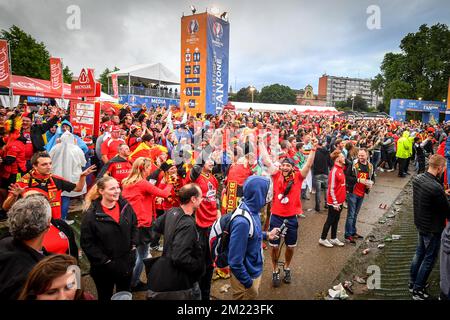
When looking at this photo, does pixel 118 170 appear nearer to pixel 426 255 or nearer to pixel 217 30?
pixel 426 255

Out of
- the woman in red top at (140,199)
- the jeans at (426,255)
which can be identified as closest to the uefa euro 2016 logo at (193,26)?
the woman in red top at (140,199)

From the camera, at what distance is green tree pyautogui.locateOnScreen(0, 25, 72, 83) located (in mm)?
34375

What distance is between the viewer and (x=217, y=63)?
1580cm

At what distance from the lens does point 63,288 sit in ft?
5.13

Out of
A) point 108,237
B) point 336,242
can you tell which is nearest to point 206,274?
point 108,237

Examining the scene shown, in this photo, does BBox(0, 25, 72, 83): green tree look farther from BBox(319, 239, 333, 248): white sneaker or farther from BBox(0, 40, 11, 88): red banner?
BBox(319, 239, 333, 248): white sneaker

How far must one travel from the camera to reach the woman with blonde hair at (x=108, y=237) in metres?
2.72

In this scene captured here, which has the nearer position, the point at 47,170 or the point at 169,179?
the point at 47,170

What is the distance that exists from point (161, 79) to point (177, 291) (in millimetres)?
26690

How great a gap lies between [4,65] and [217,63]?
972 cm

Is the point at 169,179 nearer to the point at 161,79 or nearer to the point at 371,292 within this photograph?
the point at 371,292

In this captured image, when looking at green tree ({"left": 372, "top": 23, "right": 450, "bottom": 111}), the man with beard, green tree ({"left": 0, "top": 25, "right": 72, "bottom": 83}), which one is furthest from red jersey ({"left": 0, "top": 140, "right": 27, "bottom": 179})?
green tree ({"left": 372, "top": 23, "right": 450, "bottom": 111})

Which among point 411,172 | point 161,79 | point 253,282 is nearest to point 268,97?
point 161,79

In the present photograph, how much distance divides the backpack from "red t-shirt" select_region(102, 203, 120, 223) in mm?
1033
